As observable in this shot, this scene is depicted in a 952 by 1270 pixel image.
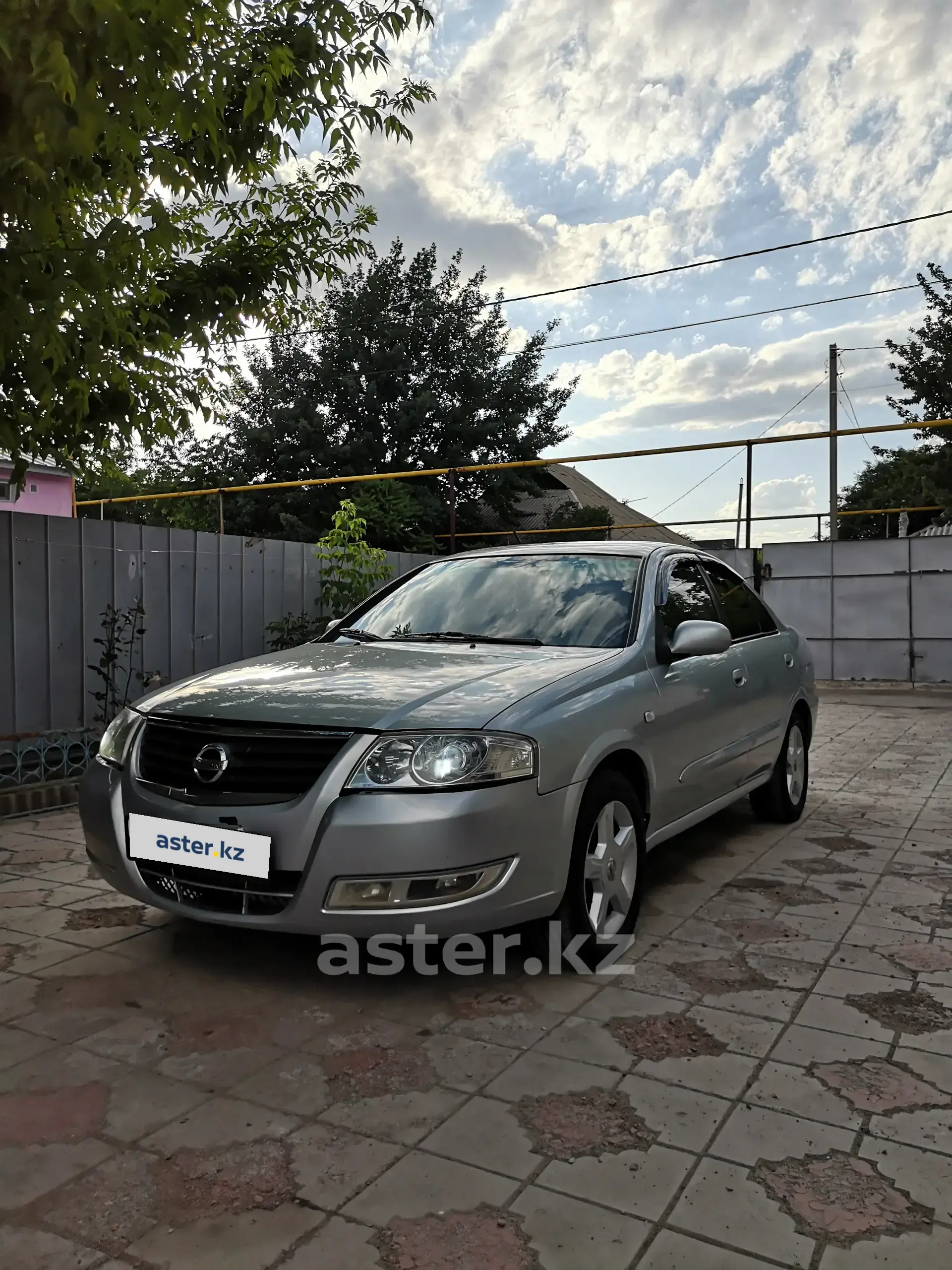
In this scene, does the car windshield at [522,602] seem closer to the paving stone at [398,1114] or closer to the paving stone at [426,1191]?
the paving stone at [398,1114]

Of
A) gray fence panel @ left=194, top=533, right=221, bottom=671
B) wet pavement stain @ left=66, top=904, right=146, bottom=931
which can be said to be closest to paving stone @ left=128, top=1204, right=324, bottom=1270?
wet pavement stain @ left=66, top=904, right=146, bottom=931

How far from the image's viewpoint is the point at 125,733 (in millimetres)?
3445

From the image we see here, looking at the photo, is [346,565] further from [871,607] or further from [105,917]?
[871,607]

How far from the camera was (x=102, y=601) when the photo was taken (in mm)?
6457

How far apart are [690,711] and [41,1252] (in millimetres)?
2900

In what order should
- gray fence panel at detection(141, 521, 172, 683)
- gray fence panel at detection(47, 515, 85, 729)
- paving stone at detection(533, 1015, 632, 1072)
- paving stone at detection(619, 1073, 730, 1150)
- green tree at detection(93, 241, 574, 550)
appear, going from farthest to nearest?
1. green tree at detection(93, 241, 574, 550)
2. gray fence panel at detection(141, 521, 172, 683)
3. gray fence panel at detection(47, 515, 85, 729)
4. paving stone at detection(533, 1015, 632, 1072)
5. paving stone at detection(619, 1073, 730, 1150)

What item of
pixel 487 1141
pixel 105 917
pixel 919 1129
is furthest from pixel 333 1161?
pixel 105 917

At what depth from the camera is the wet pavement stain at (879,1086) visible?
245cm

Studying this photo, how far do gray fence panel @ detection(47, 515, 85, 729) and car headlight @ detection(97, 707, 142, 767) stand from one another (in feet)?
9.23

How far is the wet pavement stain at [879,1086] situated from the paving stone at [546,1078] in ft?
1.88

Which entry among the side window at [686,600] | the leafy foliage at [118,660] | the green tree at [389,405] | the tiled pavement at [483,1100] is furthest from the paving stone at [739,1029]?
the green tree at [389,405]

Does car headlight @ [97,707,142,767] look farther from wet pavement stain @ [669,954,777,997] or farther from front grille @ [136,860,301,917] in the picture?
wet pavement stain @ [669,954,777,997]

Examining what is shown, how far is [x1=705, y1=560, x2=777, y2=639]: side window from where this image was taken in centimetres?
503

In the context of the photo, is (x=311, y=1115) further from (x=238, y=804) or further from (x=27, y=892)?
(x=27, y=892)
